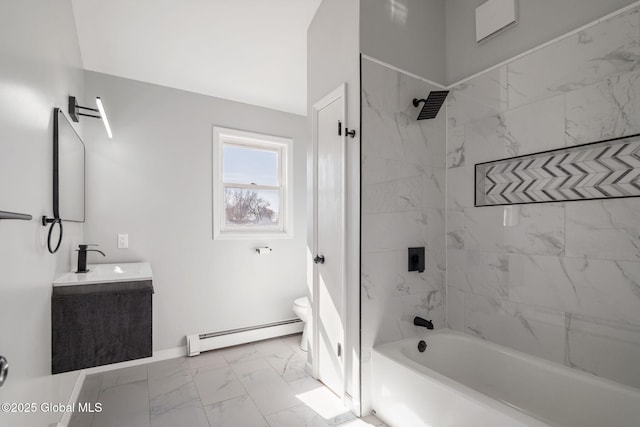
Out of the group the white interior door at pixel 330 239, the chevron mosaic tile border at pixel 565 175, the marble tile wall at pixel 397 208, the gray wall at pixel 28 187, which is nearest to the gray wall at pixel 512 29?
the marble tile wall at pixel 397 208

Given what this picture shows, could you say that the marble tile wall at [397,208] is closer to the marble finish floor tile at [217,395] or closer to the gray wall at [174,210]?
the marble finish floor tile at [217,395]

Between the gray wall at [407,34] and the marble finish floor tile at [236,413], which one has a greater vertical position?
the gray wall at [407,34]

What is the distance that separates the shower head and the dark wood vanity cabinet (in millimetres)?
2063

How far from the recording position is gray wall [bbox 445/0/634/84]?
162cm

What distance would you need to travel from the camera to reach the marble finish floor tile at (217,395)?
1865 mm

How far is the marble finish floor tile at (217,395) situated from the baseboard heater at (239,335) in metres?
0.09

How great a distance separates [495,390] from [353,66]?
2.21m

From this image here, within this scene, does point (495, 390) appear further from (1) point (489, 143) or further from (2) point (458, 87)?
(2) point (458, 87)

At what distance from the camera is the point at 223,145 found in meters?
3.16

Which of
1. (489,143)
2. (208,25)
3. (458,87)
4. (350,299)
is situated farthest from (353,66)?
(350,299)


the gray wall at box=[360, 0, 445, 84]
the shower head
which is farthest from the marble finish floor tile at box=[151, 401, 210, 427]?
the gray wall at box=[360, 0, 445, 84]

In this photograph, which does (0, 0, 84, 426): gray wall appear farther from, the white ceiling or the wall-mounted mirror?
the white ceiling

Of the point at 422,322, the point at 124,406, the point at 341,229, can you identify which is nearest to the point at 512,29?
the point at 341,229

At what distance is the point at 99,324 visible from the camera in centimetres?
163
